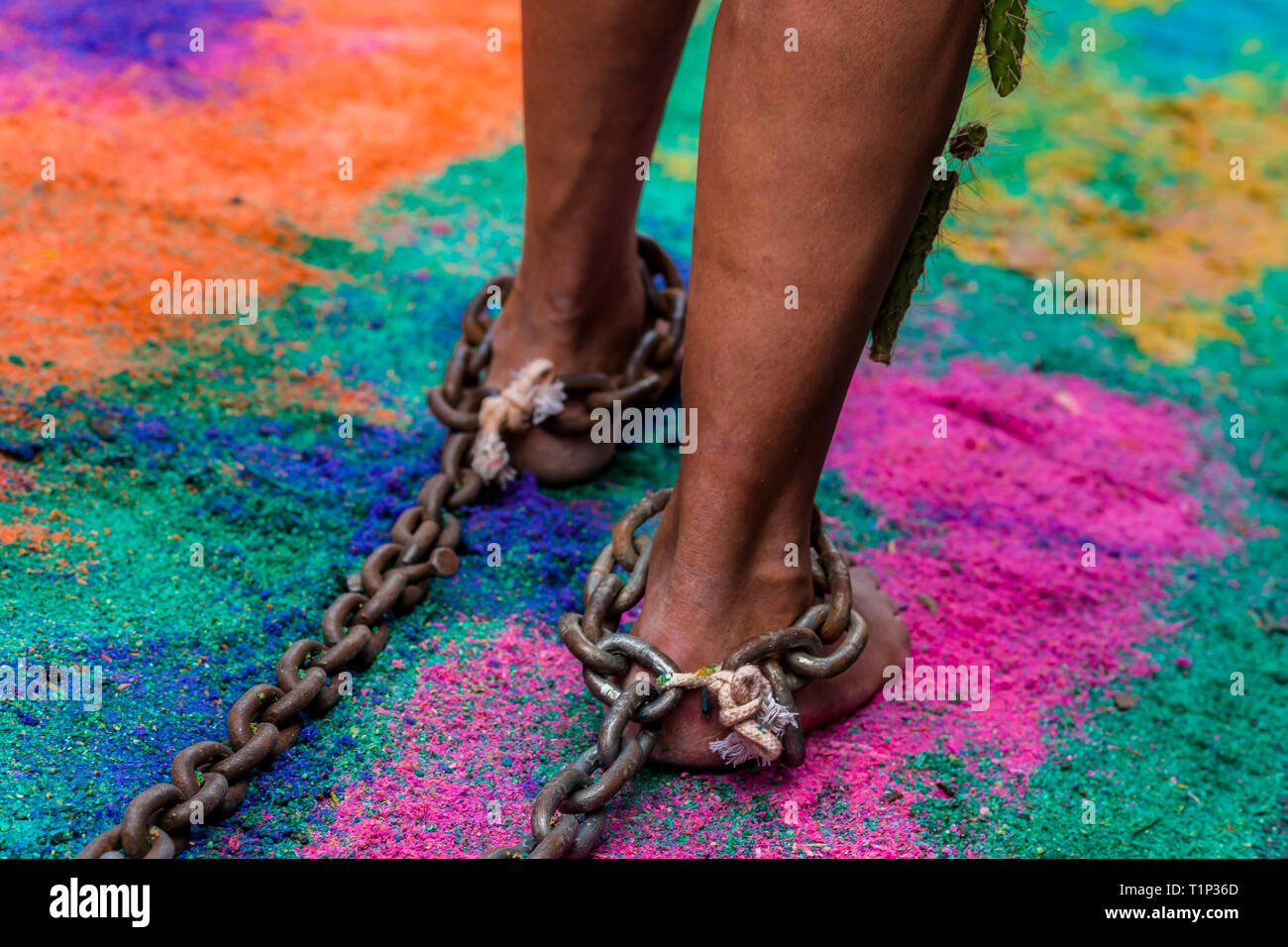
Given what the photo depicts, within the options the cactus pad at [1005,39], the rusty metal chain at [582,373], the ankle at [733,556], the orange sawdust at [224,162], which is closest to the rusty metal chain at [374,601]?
the rusty metal chain at [582,373]

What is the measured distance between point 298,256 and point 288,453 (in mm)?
705

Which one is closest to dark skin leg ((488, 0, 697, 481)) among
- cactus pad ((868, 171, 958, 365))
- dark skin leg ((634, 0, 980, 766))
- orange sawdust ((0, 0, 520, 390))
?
dark skin leg ((634, 0, 980, 766))

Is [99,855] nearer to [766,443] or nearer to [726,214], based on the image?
[766,443]

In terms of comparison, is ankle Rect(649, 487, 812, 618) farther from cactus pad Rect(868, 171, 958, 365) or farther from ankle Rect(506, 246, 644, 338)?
ankle Rect(506, 246, 644, 338)

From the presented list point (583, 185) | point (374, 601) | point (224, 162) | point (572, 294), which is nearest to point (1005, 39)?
point (583, 185)

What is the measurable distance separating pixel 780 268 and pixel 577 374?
74 cm

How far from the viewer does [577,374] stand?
6.55 feet

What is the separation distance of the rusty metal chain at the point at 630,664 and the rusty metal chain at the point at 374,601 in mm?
41

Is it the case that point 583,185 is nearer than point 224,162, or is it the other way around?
point 583,185

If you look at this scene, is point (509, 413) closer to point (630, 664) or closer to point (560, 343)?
point (560, 343)

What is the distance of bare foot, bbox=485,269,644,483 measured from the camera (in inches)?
78.4

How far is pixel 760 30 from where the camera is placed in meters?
1.27

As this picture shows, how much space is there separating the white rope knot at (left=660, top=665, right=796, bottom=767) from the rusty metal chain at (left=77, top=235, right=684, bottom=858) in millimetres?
173

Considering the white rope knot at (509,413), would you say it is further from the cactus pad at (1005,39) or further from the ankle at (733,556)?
the cactus pad at (1005,39)
